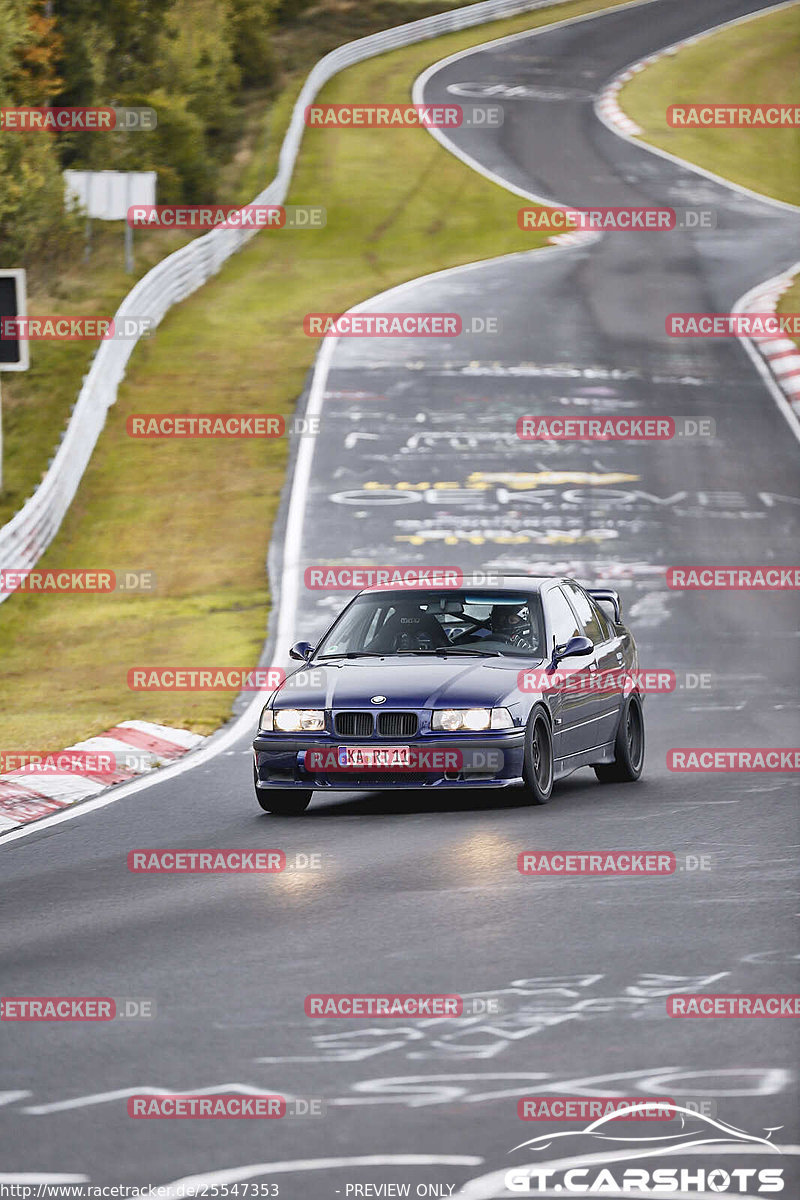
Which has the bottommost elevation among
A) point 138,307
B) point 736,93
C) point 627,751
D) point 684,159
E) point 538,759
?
point 684,159

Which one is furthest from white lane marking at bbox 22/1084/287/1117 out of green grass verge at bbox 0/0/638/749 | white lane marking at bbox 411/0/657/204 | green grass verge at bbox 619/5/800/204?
green grass verge at bbox 619/5/800/204

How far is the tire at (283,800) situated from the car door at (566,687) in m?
1.63

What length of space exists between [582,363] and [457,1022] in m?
28.1

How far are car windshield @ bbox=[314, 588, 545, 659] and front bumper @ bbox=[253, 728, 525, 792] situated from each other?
1047mm

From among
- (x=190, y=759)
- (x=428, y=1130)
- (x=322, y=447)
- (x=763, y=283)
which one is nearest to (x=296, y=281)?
Answer: (x=763, y=283)

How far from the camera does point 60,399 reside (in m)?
32.3

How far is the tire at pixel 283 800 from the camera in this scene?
11.8 meters

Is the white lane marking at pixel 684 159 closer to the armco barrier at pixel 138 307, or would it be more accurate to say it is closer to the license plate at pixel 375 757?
the armco barrier at pixel 138 307

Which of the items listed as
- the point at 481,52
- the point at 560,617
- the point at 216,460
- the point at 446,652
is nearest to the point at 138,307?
the point at 216,460

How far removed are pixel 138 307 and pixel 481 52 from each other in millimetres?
37313

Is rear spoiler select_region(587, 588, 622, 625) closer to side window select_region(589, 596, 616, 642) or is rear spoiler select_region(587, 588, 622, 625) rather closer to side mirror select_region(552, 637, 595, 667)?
side window select_region(589, 596, 616, 642)

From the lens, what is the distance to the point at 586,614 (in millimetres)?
13570

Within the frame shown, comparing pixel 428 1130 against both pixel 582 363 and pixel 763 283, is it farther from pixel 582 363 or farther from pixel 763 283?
pixel 763 283

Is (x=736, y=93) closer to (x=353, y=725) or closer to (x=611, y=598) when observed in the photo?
(x=611, y=598)
